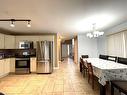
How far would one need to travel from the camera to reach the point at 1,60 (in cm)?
543

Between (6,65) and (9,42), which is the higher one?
(9,42)

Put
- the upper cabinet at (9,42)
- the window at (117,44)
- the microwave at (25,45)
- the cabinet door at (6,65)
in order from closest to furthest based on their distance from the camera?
the window at (117,44) < the cabinet door at (6,65) < the upper cabinet at (9,42) < the microwave at (25,45)

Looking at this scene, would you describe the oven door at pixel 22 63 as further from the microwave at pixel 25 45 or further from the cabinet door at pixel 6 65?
the microwave at pixel 25 45

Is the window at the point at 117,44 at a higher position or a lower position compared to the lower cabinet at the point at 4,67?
higher

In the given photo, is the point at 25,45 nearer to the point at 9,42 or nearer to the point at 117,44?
the point at 9,42

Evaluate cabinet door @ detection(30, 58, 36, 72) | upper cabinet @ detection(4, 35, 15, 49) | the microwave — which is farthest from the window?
upper cabinet @ detection(4, 35, 15, 49)

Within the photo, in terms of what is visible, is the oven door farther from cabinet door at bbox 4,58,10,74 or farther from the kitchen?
cabinet door at bbox 4,58,10,74

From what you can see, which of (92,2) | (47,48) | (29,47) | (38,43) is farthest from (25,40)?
(92,2)

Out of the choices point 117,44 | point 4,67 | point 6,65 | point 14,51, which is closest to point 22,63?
point 6,65

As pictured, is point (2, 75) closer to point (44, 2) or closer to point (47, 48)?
point (47, 48)

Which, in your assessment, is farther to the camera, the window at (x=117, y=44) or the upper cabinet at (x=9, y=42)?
the upper cabinet at (x=9, y=42)

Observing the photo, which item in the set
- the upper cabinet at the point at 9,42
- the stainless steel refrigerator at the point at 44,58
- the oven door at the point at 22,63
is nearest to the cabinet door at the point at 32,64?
the oven door at the point at 22,63

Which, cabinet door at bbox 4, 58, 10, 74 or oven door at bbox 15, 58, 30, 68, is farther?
oven door at bbox 15, 58, 30, 68

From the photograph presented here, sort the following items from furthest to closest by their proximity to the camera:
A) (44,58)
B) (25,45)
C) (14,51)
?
(14,51)
(25,45)
(44,58)
